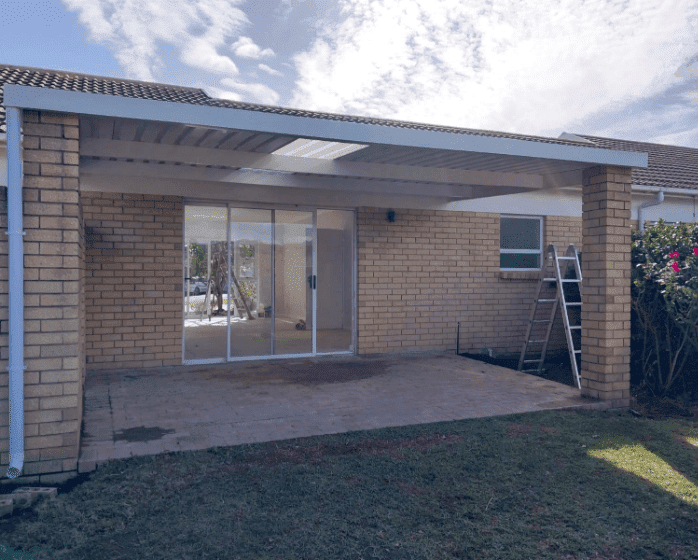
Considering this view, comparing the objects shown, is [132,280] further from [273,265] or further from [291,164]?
[291,164]

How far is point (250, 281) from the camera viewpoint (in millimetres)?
9727

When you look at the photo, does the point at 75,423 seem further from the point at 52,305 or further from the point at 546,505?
the point at 546,505

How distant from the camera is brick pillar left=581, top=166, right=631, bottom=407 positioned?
695cm

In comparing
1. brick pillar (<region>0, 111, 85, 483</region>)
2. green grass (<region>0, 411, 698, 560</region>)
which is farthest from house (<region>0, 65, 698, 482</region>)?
green grass (<region>0, 411, 698, 560</region>)

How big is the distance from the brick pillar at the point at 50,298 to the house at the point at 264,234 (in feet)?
0.04

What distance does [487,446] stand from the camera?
5.32 metres

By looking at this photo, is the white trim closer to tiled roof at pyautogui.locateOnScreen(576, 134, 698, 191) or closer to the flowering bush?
the flowering bush

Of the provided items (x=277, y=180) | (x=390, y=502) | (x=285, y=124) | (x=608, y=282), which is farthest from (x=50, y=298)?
(x=608, y=282)

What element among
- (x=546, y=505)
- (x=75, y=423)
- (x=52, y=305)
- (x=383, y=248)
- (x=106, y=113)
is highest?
(x=106, y=113)

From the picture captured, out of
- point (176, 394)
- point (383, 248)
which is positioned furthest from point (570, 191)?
point (176, 394)

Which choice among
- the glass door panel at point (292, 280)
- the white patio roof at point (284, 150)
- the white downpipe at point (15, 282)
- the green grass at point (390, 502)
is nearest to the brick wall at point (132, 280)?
the white patio roof at point (284, 150)

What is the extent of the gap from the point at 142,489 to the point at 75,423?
0.80m

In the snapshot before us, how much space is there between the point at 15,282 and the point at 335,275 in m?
7.08

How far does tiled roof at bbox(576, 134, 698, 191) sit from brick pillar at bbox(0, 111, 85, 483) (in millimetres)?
8494
